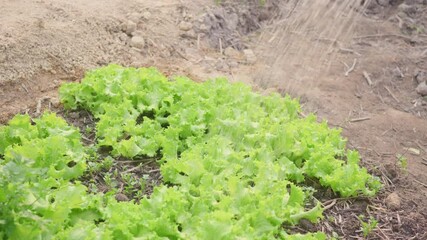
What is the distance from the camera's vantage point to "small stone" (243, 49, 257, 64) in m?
6.44

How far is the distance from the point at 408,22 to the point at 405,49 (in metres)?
0.73

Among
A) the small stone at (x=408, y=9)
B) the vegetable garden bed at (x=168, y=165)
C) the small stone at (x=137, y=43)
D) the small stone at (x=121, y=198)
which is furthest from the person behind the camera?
the small stone at (x=408, y=9)

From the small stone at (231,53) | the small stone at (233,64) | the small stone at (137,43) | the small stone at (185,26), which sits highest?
the small stone at (185,26)

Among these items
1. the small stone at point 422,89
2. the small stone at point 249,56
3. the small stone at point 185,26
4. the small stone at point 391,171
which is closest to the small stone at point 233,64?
the small stone at point 249,56

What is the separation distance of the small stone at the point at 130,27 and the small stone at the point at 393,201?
309cm

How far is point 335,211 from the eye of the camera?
167 inches

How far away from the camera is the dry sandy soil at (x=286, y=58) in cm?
480

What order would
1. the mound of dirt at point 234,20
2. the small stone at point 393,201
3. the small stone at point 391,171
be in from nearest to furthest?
the small stone at point 393,201, the small stone at point 391,171, the mound of dirt at point 234,20

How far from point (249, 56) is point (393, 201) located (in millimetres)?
2632

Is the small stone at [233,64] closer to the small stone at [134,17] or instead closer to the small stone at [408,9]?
the small stone at [134,17]

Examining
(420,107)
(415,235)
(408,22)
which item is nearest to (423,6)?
(408,22)

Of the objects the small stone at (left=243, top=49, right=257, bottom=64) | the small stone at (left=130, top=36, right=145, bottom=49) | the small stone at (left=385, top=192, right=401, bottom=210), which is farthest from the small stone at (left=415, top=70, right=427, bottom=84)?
the small stone at (left=130, top=36, right=145, bottom=49)

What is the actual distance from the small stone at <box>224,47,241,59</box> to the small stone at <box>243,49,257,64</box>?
0.09 meters

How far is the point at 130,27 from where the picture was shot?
243 inches
